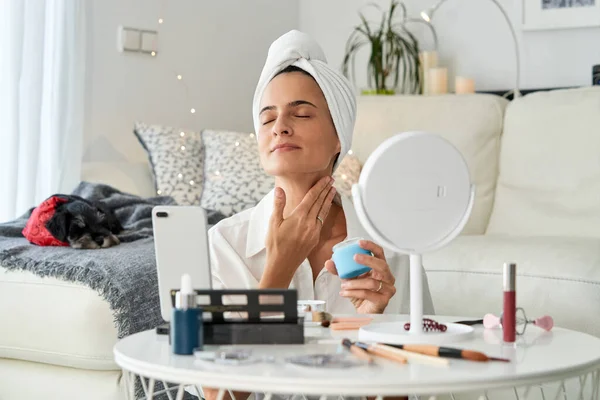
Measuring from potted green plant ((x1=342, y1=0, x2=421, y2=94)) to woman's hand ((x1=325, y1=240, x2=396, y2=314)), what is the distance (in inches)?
104

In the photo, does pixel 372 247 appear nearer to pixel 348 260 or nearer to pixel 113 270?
pixel 348 260

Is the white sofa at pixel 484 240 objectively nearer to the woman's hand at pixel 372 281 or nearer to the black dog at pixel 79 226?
the black dog at pixel 79 226

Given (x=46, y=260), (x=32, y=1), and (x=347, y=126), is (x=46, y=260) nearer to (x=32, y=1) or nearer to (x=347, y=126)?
(x=347, y=126)

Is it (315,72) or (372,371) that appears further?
(315,72)

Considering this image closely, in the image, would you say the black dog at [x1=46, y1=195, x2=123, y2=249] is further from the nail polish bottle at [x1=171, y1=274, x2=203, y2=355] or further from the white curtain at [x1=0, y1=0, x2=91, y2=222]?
the nail polish bottle at [x1=171, y1=274, x2=203, y2=355]

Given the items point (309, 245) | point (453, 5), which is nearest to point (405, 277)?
point (309, 245)

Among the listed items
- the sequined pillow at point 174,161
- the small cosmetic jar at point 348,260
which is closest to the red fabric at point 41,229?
the sequined pillow at point 174,161

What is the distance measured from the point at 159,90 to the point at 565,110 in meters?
1.60

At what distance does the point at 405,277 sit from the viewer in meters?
1.58

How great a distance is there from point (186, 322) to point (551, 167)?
2063mm

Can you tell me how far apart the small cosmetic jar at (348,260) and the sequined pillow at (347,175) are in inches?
69.9

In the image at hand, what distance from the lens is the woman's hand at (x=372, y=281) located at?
3.99 ft

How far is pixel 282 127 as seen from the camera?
1453 mm

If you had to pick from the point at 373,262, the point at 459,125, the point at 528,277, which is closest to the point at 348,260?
the point at 373,262
